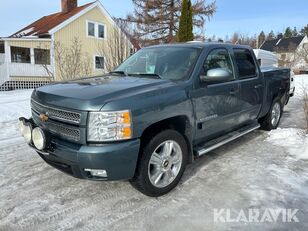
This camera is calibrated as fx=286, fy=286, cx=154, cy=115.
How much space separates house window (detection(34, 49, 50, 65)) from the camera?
793 inches

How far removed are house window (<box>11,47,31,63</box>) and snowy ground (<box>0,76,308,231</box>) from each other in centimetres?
1902

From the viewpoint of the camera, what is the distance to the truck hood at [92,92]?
305 cm

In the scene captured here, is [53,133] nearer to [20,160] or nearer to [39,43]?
[20,160]

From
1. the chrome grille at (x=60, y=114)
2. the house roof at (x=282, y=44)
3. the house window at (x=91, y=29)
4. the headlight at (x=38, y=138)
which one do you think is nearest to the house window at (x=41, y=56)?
the house window at (x=91, y=29)

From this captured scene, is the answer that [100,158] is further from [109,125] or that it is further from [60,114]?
[60,114]

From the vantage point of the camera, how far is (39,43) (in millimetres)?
20219

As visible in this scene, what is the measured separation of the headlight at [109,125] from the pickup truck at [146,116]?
10mm

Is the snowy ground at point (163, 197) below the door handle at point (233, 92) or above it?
below

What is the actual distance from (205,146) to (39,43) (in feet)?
62.5

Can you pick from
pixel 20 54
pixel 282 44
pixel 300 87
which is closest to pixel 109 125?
pixel 300 87

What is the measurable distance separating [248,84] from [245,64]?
43 centimetres

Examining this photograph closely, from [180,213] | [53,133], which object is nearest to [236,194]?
[180,213]

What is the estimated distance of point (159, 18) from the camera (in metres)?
27.1
